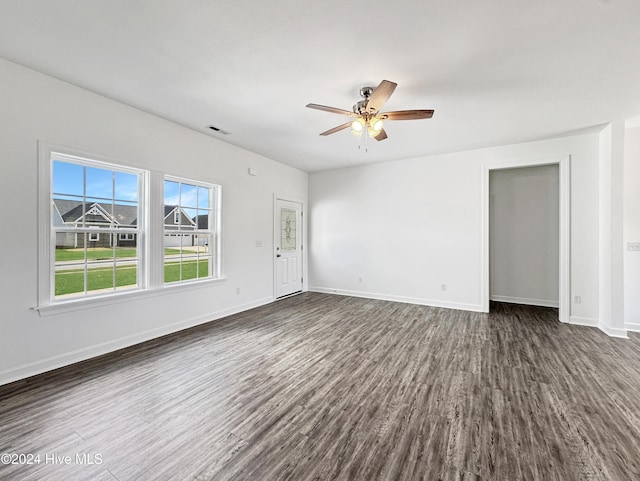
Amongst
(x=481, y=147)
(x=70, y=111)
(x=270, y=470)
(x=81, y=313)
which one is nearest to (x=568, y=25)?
(x=481, y=147)

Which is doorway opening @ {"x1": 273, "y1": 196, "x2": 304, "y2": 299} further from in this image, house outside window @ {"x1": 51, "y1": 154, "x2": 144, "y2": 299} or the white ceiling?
house outside window @ {"x1": 51, "y1": 154, "x2": 144, "y2": 299}

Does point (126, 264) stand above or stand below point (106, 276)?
above

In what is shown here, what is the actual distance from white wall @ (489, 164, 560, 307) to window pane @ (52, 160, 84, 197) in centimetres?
653

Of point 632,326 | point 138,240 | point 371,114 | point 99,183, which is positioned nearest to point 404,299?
point 632,326

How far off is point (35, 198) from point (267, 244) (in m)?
3.24

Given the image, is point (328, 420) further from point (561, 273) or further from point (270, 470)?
point (561, 273)

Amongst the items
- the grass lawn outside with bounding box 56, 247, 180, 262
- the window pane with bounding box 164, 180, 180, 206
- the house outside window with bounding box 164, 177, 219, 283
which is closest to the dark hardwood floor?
the house outside window with bounding box 164, 177, 219, 283

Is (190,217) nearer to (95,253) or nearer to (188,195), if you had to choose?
(188,195)

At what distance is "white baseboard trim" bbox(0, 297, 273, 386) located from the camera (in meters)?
2.41

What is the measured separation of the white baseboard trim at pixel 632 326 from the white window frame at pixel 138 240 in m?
6.00

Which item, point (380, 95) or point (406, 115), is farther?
point (406, 115)

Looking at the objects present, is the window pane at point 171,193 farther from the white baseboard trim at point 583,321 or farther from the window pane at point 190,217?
the white baseboard trim at point 583,321

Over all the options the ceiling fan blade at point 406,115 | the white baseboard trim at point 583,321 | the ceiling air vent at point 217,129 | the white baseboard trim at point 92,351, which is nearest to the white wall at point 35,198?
the white baseboard trim at point 92,351

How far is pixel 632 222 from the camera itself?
3.77 meters
